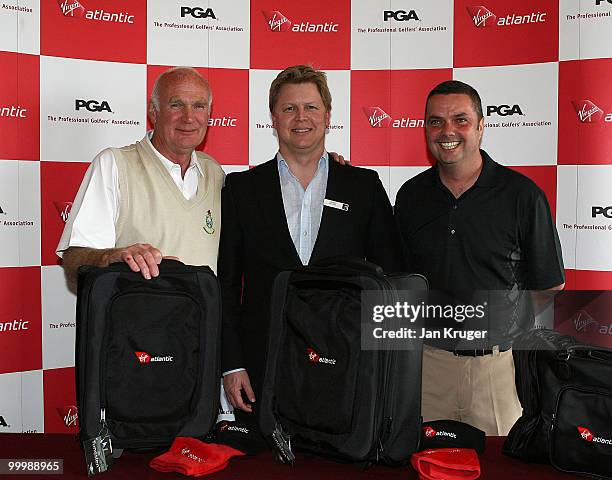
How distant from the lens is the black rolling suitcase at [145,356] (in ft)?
4.43

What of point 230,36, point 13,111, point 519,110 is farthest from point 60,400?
point 519,110

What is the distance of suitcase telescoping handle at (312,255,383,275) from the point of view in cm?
136

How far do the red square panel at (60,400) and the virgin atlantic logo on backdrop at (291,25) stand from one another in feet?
6.55

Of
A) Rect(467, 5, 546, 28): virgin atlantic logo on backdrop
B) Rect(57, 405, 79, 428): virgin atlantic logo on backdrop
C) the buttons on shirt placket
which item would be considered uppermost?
Rect(467, 5, 546, 28): virgin atlantic logo on backdrop

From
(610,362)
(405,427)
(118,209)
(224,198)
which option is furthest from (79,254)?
(610,362)

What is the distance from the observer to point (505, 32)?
10.7ft

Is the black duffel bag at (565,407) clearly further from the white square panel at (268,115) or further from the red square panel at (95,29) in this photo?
the red square panel at (95,29)

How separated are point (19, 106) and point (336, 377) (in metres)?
2.31

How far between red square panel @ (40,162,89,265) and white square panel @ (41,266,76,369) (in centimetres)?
9

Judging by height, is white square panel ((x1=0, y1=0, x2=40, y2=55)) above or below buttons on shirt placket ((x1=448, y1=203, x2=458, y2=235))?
above

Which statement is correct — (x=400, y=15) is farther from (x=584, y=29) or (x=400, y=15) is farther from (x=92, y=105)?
(x=92, y=105)

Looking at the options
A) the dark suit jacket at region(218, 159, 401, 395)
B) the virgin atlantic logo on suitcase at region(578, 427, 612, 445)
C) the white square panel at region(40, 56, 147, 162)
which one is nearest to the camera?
the virgin atlantic logo on suitcase at region(578, 427, 612, 445)

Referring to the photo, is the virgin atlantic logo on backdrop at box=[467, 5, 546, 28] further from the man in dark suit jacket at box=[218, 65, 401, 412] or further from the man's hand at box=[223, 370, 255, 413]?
the man's hand at box=[223, 370, 255, 413]

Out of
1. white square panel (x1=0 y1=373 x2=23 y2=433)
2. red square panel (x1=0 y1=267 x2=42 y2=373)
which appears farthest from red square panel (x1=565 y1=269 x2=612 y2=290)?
white square panel (x1=0 y1=373 x2=23 y2=433)
